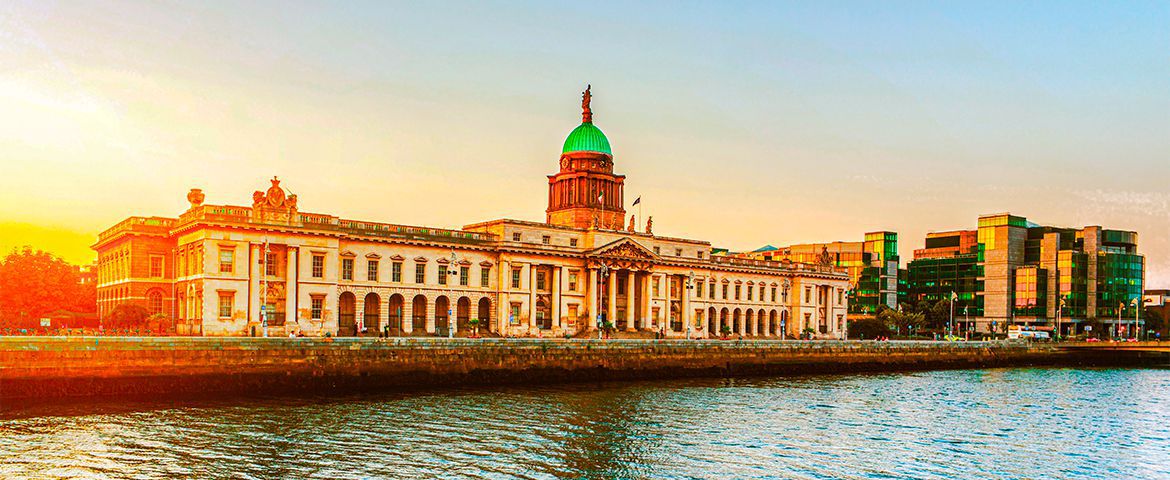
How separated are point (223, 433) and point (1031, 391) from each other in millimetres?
54552

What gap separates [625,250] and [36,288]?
5358 centimetres

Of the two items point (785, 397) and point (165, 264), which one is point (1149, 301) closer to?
point (785, 397)

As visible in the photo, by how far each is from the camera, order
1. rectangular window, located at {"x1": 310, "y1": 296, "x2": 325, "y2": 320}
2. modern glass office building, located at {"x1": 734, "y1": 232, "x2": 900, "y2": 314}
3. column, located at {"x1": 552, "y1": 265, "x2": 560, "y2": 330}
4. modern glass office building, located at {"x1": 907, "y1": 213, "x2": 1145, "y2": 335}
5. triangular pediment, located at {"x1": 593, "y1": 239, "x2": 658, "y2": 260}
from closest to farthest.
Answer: rectangular window, located at {"x1": 310, "y1": 296, "x2": 325, "y2": 320}
column, located at {"x1": 552, "y1": 265, "x2": 560, "y2": 330}
triangular pediment, located at {"x1": 593, "y1": 239, "x2": 658, "y2": 260}
modern glass office building, located at {"x1": 907, "y1": 213, "x2": 1145, "y2": 335}
modern glass office building, located at {"x1": 734, "y1": 232, "x2": 900, "y2": 314}

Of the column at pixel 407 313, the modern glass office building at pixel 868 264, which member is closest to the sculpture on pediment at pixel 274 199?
the column at pixel 407 313

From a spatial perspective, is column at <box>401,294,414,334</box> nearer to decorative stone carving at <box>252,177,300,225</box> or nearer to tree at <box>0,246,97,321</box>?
decorative stone carving at <box>252,177,300,225</box>

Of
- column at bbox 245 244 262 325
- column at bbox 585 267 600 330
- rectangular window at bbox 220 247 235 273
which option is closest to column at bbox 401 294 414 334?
column at bbox 245 244 262 325

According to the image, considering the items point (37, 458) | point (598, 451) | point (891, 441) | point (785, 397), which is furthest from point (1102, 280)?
point (37, 458)

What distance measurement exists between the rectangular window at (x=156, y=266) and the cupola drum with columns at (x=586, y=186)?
42.0 meters

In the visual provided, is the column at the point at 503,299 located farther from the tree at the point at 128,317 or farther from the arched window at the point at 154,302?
the tree at the point at 128,317

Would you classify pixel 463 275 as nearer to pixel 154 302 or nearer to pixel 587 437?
pixel 154 302

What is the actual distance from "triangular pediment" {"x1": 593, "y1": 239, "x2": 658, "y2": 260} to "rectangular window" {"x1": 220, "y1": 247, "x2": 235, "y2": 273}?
36246 millimetres

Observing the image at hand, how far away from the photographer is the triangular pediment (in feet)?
329

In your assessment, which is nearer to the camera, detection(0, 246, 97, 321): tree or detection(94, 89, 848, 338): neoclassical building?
detection(94, 89, 848, 338): neoclassical building

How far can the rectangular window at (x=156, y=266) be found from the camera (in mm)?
79594
